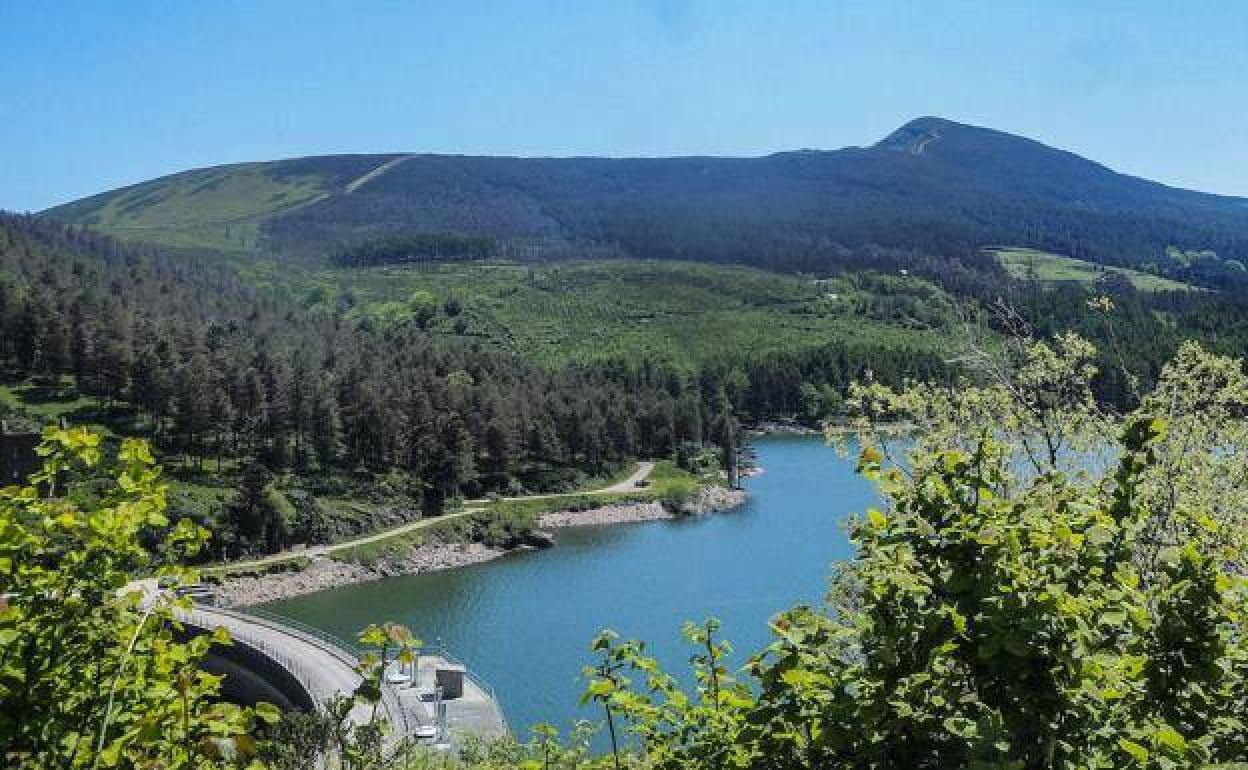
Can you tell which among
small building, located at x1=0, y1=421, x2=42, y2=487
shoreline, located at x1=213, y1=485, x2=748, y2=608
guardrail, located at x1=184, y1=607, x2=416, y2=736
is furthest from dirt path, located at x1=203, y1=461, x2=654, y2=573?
small building, located at x1=0, y1=421, x2=42, y2=487

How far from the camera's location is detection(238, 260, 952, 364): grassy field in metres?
162

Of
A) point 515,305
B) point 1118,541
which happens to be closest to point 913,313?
→ point 515,305

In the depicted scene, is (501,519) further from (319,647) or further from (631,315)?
(631,315)

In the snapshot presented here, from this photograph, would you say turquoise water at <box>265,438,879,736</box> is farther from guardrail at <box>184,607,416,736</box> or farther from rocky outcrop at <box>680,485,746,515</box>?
guardrail at <box>184,607,416,736</box>

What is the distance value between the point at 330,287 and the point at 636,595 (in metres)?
155

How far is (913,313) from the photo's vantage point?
7126 inches

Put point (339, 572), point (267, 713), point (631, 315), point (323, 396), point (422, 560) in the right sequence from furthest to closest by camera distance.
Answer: point (631, 315), point (323, 396), point (422, 560), point (339, 572), point (267, 713)

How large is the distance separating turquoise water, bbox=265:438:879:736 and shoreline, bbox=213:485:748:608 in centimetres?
122

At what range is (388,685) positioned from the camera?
32438 millimetres

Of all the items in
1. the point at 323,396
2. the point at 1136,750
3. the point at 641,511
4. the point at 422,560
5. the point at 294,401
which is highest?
the point at 1136,750

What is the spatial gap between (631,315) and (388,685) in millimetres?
149869

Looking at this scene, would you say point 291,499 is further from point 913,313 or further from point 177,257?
point 913,313

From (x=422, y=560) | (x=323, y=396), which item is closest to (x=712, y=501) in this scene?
(x=422, y=560)

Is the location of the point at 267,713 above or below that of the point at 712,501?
above
